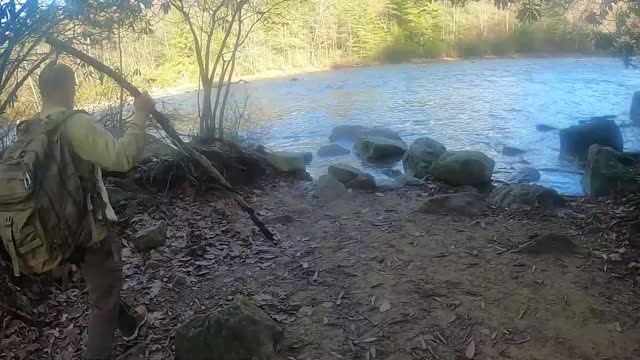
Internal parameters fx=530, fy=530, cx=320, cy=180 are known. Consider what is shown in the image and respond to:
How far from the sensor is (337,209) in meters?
6.05

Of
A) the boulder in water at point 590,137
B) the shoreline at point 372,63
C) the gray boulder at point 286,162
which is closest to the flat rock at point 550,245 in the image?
the gray boulder at point 286,162

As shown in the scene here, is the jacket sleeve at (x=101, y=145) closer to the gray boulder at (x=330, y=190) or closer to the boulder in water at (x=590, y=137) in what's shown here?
the gray boulder at (x=330, y=190)

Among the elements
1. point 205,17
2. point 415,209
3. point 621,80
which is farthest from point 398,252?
point 621,80

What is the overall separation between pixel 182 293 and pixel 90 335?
51.1 inches

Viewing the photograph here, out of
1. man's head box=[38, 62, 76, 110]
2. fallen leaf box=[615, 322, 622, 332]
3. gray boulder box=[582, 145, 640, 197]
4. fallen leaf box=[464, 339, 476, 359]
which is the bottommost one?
gray boulder box=[582, 145, 640, 197]

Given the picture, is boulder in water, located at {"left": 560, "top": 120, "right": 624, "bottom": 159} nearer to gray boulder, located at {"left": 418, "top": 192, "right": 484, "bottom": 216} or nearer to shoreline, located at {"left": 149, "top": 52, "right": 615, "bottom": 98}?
gray boulder, located at {"left": 418, "top": 192, "right": 484, "bottom": 216}

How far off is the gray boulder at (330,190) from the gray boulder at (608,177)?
10.6 feet

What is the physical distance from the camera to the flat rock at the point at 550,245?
4.34 m

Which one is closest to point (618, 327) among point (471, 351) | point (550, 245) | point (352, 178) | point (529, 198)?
point (471, 351)

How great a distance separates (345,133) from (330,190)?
20.3ft

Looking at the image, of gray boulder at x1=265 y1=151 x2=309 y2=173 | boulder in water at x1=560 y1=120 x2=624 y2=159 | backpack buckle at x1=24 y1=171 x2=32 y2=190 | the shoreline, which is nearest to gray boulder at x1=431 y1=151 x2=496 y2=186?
gray boulder at x1=265 y1=151 x2=309 y2=173

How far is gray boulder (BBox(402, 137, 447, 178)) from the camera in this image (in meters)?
8.77

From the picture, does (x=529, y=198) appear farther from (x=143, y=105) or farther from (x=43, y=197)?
(x=43, y=197)

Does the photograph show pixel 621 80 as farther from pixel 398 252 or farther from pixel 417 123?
pixel 398 252
